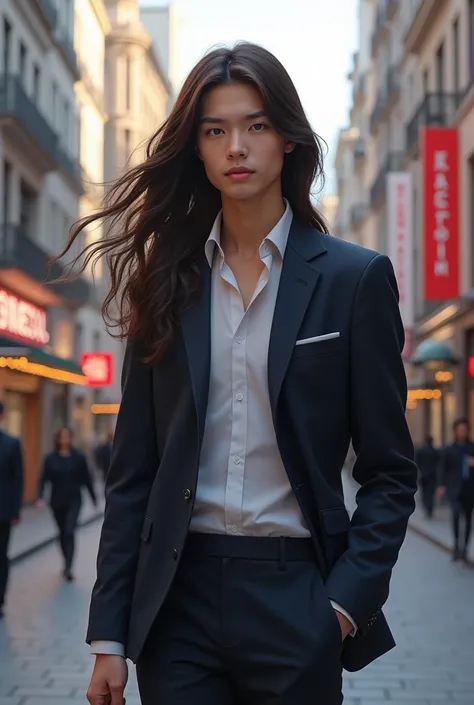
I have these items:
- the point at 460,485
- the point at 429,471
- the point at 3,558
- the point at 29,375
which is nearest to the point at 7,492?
the point at 3,558

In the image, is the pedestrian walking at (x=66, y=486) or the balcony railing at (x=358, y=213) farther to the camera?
the balcony railing at (x=358, y=213)

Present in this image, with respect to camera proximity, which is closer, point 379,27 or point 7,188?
point 7,188

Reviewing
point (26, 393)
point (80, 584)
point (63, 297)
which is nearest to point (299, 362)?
point (80, 584)

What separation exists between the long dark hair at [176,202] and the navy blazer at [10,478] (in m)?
8.42

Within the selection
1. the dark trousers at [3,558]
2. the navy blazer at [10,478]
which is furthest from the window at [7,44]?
Answer: the dark trousers at [3,558]

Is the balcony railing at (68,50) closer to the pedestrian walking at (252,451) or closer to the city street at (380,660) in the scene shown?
the city street at (380,660)

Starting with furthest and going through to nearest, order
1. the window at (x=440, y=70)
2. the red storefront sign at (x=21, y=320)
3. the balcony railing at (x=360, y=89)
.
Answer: the balcony railing at (x=360, y=89), the window at (x=440, y=70), the red storefront sign at (x=21, y=320)

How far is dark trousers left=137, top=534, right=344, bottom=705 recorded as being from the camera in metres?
2.45

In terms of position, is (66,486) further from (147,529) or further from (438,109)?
(438,109)

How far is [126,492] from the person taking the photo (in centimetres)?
273

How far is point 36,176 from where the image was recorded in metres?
31.8

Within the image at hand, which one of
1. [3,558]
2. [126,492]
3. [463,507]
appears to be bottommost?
[3,558]

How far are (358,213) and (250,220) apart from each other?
61.1 metres

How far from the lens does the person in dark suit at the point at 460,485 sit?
1507 centimetres
